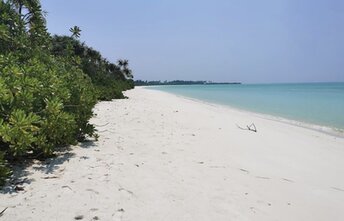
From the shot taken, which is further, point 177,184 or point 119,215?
point 177,184

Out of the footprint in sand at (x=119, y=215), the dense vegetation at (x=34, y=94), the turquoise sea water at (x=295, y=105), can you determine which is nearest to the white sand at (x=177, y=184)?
the footprint in sand at (x=119, y=215)

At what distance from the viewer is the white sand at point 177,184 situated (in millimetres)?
3117

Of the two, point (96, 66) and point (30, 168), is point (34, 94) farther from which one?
point (96, 66)

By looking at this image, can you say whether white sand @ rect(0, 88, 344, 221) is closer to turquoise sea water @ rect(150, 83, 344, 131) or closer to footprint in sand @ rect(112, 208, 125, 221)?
footprint in sand @ rect(112, 208, 125, 221)

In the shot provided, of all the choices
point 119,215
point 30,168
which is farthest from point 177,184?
point 30,168

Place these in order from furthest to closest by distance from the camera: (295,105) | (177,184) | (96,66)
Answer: (96,66), (295,105), (177,184)

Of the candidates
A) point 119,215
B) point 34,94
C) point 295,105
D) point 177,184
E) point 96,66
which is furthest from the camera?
point 96,66

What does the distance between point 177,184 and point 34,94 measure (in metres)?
2.24

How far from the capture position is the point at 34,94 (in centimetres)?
428

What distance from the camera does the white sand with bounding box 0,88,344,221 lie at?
3.12m

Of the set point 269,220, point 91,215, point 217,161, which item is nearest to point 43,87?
point 91,215

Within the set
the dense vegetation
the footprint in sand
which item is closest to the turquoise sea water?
the dense vegetation

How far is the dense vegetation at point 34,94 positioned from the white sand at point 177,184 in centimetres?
34

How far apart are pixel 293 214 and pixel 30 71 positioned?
12.4 feet
